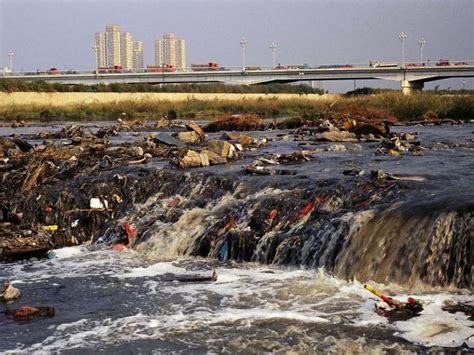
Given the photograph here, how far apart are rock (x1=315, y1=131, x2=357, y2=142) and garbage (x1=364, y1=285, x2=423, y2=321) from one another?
40.1 feet

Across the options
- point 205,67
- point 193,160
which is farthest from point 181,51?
point 193,160

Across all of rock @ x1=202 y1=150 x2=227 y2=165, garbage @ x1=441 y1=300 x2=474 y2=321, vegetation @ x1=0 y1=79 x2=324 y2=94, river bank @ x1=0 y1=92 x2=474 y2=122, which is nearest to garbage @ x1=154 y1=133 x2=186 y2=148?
rock @ x1=202 y1=150 x2=227 y2=165

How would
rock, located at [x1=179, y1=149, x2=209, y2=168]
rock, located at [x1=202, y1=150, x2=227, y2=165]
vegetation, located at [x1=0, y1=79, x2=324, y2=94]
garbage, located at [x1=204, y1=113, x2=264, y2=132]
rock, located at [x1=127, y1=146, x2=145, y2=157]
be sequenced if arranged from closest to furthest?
rock, located at [x1=179, y1=149, x2=209, y2=168], rock, located at [x1=202, y1=150, x2=227, y2=165], rock, located at [x1=127, y1=146, x2=145, y2=157], garbage, located at [x1=204, y1=113, x2=264, y2=132], vegetation, located at [x1=0, y1=79, x2=324, y2=94]

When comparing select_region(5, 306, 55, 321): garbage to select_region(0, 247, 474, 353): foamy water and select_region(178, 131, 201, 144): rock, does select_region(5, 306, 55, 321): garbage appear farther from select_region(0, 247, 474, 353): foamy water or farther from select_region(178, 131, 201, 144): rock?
select_region(178, 131, 201, 144): rock

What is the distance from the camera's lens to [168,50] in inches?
6373

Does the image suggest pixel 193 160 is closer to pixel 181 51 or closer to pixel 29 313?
pixel 29 313

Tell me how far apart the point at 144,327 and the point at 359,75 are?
220 ft

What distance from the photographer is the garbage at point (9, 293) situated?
7809 mm

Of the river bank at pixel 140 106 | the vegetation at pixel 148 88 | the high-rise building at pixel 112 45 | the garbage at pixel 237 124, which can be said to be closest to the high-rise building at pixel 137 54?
the high-rise building at pixel 112 45

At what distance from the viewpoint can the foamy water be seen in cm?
608

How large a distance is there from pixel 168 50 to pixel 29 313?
523 feet

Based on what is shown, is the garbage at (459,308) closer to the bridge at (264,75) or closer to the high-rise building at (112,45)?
the bridge at (264,75)

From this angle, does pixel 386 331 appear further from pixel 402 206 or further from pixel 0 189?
pixel 0 189

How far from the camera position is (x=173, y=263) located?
9.73 meters
